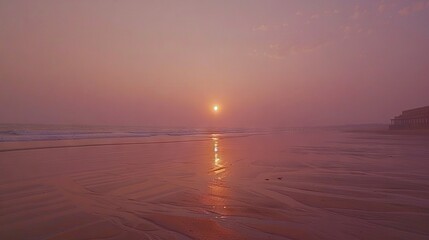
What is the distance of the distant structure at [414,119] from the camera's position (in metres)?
58.7

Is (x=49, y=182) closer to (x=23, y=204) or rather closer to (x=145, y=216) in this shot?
(x=23, y=204)

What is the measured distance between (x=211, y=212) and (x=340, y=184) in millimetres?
4336

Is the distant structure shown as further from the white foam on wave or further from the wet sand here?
the wet sand

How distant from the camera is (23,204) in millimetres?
6000

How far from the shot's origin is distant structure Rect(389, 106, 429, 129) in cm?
5866

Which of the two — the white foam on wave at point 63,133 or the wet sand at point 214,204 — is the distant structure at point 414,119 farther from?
the wet sand at point 214,204

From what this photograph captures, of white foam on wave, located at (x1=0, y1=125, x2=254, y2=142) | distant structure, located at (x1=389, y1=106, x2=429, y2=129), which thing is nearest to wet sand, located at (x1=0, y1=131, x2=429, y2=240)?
white foam on wave, located at (x1=0, y1=125, x2=254, y2=142)

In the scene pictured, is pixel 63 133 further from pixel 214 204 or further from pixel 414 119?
pixel 414 119

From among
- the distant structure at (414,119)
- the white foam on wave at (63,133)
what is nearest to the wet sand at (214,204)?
the white foam on wave at (63,133)

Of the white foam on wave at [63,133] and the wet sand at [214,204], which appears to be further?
the white foam on wave at [63,133]

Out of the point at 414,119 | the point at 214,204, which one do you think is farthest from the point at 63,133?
the point at 414,119

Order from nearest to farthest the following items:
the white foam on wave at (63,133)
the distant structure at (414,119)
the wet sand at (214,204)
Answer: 1. the wet sand at (214,204)
2. the white foam on wave at (63,133)
3. the distant structure at (414,119)

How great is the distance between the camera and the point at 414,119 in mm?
64375

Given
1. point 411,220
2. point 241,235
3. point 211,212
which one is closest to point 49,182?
point 211,212
